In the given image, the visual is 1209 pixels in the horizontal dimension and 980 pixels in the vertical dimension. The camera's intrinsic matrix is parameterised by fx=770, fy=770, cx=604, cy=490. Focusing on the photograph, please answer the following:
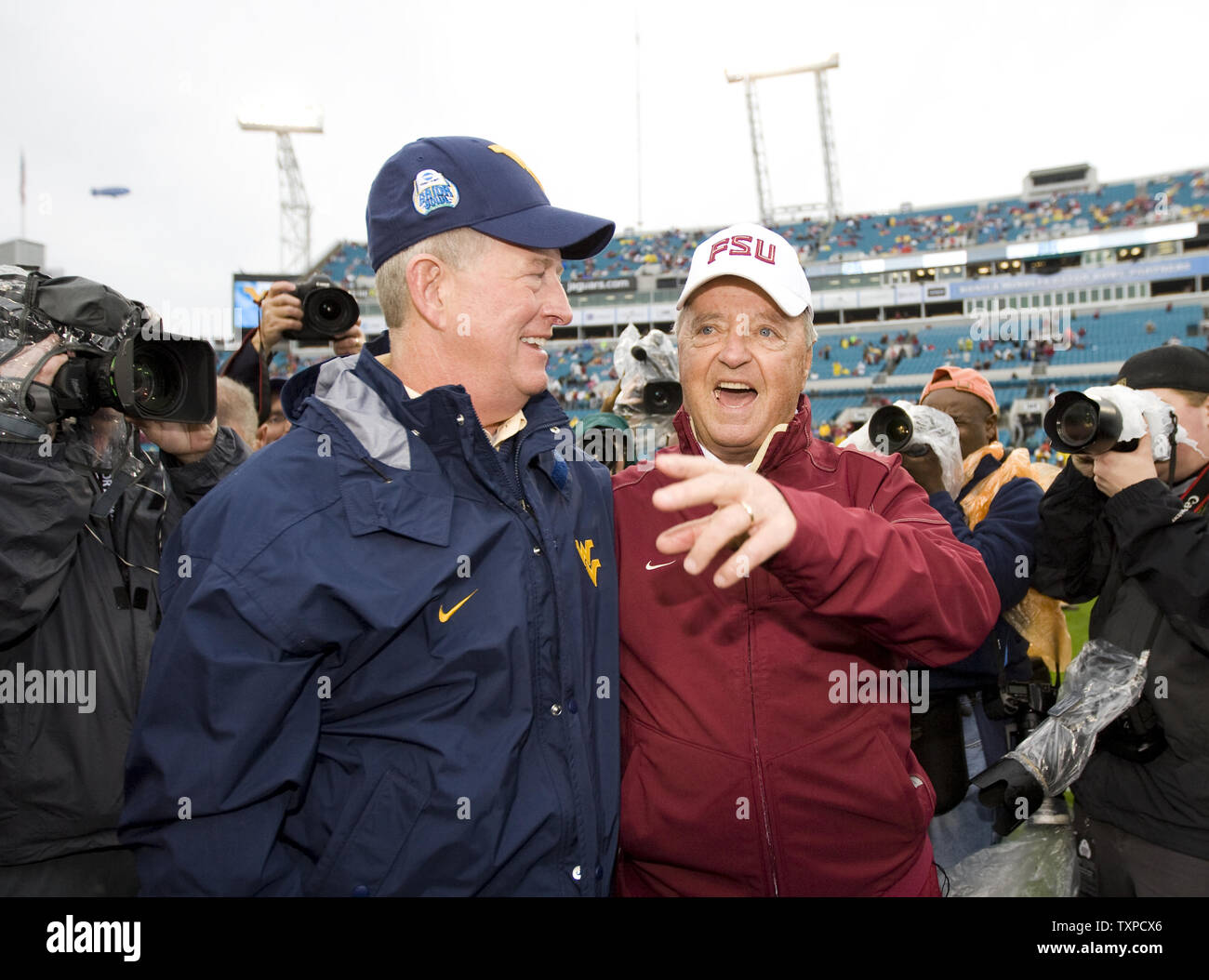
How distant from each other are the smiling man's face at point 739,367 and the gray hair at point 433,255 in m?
0.63

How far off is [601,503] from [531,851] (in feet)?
2.60

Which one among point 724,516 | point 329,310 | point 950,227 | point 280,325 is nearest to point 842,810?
point 724,516

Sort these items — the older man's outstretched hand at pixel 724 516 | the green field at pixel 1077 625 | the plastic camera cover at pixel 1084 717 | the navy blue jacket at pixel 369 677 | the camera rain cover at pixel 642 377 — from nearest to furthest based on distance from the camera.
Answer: the older man's outstretched hand at pixel 724 516 < the navy blue jacket at pixel 369 677 < the plastic camera cover at pixel 1084 717 < the camera rain cover at pixel 642 377 < the green field at pixel 1077 625

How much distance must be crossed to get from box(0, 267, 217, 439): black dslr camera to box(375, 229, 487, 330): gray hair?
841 mm

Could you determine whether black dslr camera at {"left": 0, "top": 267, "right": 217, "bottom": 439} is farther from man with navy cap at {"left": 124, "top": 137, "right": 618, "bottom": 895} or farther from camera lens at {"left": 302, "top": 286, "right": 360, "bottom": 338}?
man with navy cap at {"left": 124, "top": 137, "right": 618, "bottom": 895}

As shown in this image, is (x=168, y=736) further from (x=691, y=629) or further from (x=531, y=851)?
(x=691, y=629)

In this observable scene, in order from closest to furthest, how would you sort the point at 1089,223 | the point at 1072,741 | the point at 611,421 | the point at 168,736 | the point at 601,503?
the point at 168,736
the point at 601,503
the point at 1072,741
the point at 611,421
the point at 1089,223

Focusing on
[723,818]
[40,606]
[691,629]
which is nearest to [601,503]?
[691,629]

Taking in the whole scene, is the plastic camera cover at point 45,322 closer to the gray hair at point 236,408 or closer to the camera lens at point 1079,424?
the gray hair at point 236,408

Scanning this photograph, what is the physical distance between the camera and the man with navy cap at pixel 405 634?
4.35 feet

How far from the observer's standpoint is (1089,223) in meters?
40.2
